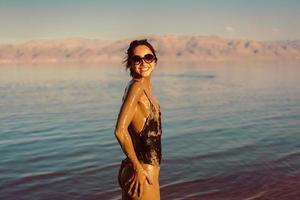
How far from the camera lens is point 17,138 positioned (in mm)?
15594

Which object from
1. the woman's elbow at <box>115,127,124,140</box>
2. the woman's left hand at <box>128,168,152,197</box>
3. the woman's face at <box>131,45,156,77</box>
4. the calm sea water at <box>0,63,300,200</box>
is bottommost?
the woman's left hand at <box>128,168,152,197</box>

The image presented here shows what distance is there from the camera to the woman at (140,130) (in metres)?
3.83

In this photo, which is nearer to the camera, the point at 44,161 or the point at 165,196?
the point at 165,196

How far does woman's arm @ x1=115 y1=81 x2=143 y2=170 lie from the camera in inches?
147

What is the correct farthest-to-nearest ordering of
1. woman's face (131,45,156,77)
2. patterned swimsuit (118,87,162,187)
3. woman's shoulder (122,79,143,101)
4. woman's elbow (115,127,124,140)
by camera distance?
1. woman's face (131,45,156,77)
2. patterned swimsuit (118,87,162,187)
3. woman's shoulder (122,79,143,101)
4. woman's elbow (115,127,124,140)

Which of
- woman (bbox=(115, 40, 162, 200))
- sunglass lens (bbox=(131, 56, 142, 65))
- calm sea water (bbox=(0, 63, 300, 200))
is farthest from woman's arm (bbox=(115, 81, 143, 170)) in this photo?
calm sea water (bbox=(0, 63, 300, 200))

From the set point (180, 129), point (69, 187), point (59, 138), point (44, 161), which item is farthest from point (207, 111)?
point (69, 187)

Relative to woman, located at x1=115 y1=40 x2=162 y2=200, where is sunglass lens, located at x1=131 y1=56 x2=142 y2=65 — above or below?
above

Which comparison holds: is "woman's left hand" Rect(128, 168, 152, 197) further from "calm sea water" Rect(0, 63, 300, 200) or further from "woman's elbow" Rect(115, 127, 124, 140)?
"calm sea water" Rect(0, 63, 300, 200)

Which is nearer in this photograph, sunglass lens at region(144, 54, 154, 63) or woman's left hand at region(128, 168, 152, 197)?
woman's left hand at region(128, 168, 152, 197)

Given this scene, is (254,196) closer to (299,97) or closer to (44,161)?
(44,161)

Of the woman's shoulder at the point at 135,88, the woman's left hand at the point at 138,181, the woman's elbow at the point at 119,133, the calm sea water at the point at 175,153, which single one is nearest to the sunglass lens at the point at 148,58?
the woman's shoulder at the point at 135,88

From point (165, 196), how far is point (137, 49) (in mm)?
5171

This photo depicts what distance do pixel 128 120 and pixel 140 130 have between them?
240 mm
